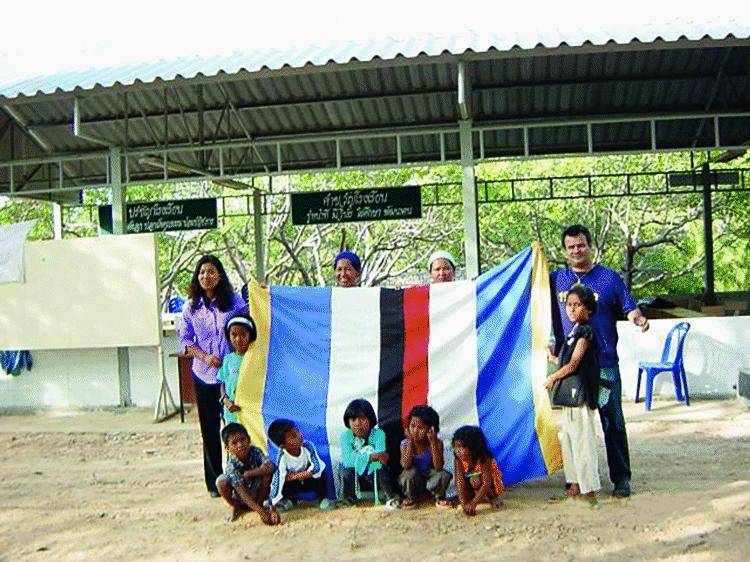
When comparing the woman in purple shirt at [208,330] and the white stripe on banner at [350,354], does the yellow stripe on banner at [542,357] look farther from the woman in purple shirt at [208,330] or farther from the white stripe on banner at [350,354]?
the woman in purple shirt at [208,330]

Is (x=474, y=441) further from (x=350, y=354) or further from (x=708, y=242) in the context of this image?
(x=708, y=242)

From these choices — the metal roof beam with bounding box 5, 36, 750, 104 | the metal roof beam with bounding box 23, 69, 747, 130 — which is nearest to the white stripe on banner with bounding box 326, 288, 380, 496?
the metal roof beam with bounding box 5, 36, 750, 104

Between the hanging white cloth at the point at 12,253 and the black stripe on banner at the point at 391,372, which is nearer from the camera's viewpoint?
the black stripe on banner at the point at 391,372

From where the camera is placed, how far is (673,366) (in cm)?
813

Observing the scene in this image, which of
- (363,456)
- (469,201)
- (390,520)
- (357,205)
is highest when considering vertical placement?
(357,205)

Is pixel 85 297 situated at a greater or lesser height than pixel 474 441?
greater

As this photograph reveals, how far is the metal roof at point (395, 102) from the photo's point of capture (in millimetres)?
7766

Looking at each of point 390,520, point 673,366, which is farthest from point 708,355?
point 390,520

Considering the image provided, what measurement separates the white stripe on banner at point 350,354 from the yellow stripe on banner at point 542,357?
37.2 inches

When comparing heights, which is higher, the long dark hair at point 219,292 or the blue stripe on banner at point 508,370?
the long dark hair at point 219,292

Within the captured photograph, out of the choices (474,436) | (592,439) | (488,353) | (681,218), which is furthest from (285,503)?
(681,218)

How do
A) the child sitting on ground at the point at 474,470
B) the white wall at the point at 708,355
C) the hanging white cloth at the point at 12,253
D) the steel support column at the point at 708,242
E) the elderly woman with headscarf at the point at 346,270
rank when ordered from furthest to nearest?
the steel support column at the point at 708,242 → the hanging white cloth at the point at 12,253 → the white wall at the point at 708,355 → the elderly woman with headscarf at the point at 346,270 → the child sitting on ground at the point at 474,470

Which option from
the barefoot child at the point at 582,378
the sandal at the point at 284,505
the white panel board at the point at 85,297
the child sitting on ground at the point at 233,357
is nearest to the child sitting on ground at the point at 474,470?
the barefoot child at the point at 582,378

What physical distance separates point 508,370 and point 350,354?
3.15 ft
